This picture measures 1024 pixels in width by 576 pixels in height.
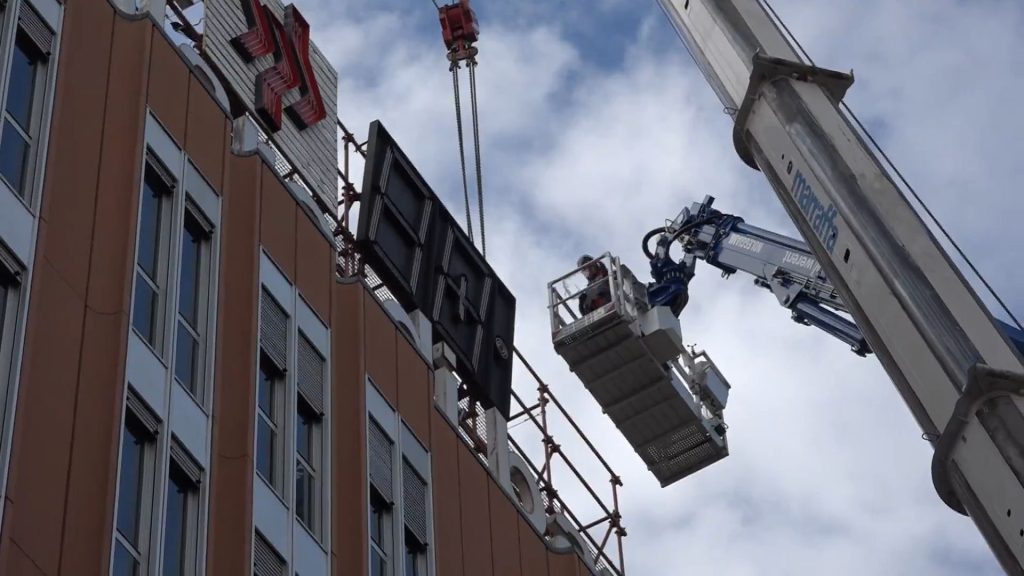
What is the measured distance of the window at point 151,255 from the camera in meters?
28.4

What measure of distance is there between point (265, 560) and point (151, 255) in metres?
4.92

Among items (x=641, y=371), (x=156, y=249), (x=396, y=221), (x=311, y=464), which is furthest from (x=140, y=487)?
(x=641, y=371)

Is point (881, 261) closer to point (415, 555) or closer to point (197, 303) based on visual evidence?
point (197, 303)

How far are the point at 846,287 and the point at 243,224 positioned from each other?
1421 cm

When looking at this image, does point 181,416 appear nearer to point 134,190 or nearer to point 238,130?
point 134,190

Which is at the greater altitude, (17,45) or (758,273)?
(758,273)

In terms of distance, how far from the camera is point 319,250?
35.8 meters

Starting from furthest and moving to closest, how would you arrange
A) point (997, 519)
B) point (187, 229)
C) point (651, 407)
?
point (651, 407) < point (187, 229) < point (997, 519)

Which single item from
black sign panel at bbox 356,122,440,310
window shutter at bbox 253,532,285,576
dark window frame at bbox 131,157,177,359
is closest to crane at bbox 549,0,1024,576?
dark window frame at bbox 131,157,177,359

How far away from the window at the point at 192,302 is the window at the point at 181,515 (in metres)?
1.46

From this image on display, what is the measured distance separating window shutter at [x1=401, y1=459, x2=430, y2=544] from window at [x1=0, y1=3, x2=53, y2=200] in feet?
34.3

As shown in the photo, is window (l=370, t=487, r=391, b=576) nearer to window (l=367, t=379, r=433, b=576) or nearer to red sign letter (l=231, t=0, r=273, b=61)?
window (l=367, t=379, r=433, b=576)

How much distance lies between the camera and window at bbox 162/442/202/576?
1048 inches

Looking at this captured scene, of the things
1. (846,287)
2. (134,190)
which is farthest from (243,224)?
(846,287)
